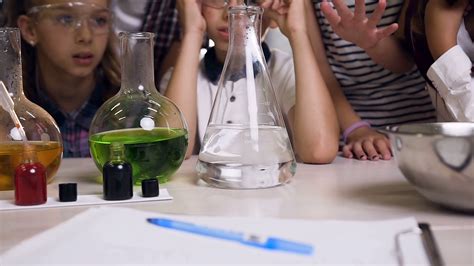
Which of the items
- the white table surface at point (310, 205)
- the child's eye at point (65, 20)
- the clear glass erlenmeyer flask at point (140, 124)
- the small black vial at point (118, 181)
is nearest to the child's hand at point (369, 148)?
the white table surface at point (310, 205)

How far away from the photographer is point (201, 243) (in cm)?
53

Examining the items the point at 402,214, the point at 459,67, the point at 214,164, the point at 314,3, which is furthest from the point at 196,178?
the point at 314,3

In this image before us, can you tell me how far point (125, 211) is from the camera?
61cm

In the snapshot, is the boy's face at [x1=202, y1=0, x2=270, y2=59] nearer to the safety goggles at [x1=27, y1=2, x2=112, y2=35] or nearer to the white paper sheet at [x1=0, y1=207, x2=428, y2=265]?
the safety goggles at [x1=27, y1=2, x2=112, y2=35]

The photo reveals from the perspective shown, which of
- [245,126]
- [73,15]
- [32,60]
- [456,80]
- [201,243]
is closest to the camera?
[201,243]

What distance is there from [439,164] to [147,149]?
360 mm

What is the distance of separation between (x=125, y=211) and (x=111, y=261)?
12cm

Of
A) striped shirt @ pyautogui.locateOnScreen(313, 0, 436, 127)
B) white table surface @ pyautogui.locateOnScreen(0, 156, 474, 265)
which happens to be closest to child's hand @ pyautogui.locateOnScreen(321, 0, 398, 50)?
striped shirt @ pyautogui.locateOnScreen(313, 0, 436, 127)

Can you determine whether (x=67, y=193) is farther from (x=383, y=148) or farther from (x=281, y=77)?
(x=281, y=77)

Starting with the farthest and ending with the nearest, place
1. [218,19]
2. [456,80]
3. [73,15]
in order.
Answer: [73,15] < [218,19] < [456,80]

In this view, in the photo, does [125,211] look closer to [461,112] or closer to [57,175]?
[57,175]

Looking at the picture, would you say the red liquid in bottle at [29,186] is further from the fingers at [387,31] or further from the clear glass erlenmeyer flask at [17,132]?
the fingers at [387,31]

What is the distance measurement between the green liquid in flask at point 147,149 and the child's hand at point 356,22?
0.38 m

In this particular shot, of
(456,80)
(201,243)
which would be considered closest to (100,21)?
(456,80)
